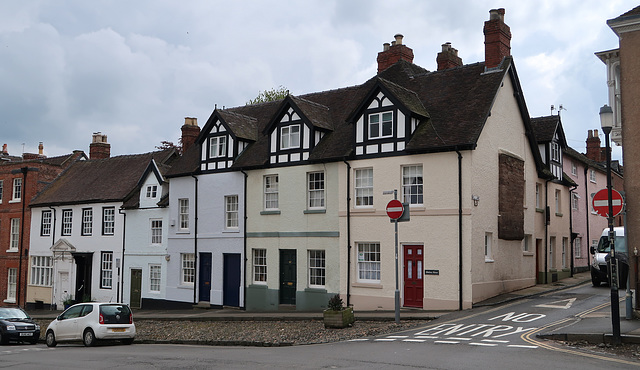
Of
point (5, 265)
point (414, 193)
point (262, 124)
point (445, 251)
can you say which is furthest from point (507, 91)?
point (5, 265)

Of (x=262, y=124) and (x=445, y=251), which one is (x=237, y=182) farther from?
(x=445, y=251)

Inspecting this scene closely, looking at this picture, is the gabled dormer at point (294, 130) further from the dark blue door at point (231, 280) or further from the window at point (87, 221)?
the window at point (87, 221)

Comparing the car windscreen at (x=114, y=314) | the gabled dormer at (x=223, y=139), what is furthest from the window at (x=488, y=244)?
the car windscreen at (x=114, y=314)

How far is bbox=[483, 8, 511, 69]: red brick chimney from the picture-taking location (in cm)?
2634

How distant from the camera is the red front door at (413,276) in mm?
23469

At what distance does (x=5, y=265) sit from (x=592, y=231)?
39.9m

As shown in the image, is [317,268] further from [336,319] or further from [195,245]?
[195,245]

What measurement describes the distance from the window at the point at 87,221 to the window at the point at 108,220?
4.05 feet

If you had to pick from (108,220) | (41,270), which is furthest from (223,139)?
(41,270)

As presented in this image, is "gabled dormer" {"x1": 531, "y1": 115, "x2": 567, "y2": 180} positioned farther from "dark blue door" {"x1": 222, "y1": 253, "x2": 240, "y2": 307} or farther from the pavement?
"dark blue door" {"x1": 222, "y1": 253, "x2": 240, "y2": 307}

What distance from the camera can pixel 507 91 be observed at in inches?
1038

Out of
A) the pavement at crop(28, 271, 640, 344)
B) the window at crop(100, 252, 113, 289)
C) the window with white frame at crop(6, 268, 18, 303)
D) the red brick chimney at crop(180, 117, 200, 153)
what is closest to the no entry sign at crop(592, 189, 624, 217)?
the pavement at crop(28, 271, 640, 344)

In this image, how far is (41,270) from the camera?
39.3 m

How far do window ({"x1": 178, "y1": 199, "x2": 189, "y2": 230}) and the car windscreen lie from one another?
1163 centimetres
